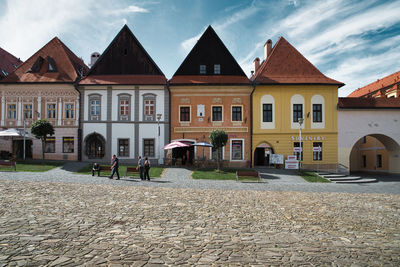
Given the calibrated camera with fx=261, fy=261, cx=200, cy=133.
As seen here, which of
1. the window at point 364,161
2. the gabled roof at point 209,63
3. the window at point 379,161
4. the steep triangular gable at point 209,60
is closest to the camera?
the gabled roof at point 209,63

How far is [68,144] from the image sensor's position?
26.5 meters

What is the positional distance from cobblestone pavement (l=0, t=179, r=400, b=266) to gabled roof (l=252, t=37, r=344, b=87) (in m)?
16.8

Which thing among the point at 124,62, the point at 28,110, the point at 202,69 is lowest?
the point at 28,110

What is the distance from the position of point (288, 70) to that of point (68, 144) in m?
23.9

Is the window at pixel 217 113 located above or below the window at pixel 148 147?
above

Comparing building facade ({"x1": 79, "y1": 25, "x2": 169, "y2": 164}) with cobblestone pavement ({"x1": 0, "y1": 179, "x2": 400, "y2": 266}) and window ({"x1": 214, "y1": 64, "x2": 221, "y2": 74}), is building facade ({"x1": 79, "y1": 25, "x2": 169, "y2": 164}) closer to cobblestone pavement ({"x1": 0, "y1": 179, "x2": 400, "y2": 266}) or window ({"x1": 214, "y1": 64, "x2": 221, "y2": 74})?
window ({"x1": 214, "y1": 64, "x2": 221, "y2": 74})

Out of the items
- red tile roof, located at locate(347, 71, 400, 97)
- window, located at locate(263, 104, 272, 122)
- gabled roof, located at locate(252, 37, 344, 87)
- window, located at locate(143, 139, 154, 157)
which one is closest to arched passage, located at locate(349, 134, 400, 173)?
gabled roof, located at locate(252, 37, 344, 87)

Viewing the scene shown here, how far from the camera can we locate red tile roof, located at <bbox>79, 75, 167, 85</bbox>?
26.4 m

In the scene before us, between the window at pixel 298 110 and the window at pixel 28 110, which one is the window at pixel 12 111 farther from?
the window at pixel 298 110

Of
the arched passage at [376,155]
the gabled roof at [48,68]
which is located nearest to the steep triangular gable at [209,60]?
the gabled roof at [48,68]

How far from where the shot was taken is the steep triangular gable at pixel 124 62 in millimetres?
27406

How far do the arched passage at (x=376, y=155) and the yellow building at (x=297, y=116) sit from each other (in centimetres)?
521

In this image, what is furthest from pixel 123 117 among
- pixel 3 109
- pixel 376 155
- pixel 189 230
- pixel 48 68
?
pixel 376 155

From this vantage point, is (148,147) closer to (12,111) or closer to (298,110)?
(12,111)
